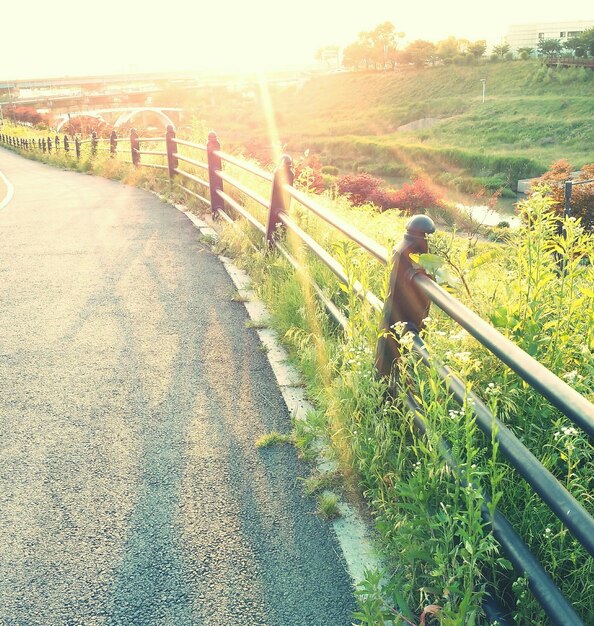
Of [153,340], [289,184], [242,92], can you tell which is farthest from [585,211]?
[242,92]

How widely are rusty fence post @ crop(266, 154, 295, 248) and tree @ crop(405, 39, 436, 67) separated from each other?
395ft

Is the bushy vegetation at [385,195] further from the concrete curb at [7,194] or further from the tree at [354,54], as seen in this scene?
the tree at [354,54]

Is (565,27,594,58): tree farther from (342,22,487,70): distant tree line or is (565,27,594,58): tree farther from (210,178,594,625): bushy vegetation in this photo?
(210,178,594,625): bushy vegetation

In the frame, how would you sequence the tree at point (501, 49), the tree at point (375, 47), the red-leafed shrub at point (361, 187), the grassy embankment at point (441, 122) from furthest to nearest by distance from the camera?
the tree at point (375, 47), the tree at point (501, 49), the grassy embankment at point (441, 122), the red-leafed shrub at point (361, 187)

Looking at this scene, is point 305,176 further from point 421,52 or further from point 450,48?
point 450,48

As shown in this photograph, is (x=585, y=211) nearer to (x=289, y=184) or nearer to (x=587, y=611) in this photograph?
(x=289, y=184)

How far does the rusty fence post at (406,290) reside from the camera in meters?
3.03

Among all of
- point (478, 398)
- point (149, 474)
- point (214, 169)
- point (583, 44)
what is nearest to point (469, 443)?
point (478, 398)

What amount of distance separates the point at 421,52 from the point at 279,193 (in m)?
121

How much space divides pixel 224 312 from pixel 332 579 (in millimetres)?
3938

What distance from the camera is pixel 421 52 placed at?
115938mm

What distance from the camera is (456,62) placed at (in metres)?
111

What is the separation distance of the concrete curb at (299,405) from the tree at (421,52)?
120 metres

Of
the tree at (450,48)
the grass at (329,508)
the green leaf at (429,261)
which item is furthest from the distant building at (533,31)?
the grass at (329,508)
